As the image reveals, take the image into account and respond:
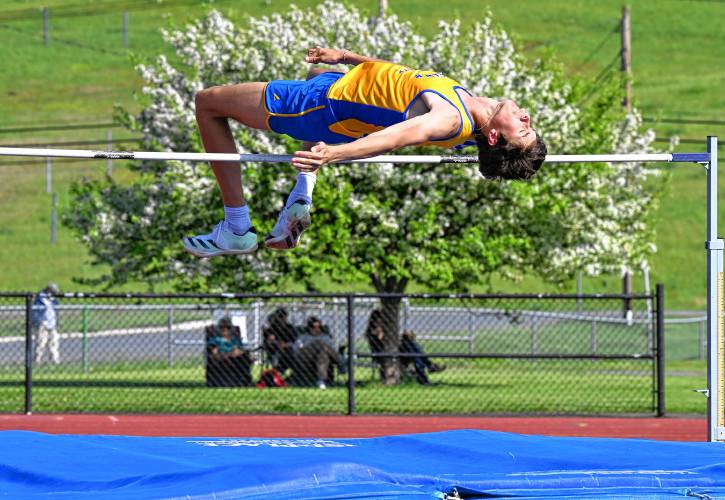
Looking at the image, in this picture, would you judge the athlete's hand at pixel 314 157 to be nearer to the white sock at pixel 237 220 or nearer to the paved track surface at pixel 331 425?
the white sock at pixel 237 220

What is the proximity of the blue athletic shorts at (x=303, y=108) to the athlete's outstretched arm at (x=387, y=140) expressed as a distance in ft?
2.44

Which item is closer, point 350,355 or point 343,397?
point 350,355

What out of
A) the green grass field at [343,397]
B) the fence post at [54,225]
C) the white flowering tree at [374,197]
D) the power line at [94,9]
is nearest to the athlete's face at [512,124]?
the green grass field at [343,397]

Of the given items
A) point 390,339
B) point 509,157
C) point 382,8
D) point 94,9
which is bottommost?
point 390,339

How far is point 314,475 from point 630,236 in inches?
575

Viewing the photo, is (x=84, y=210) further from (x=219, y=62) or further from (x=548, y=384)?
(x=548, y=384)

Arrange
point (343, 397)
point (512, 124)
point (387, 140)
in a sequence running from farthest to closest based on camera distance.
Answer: point (343, 397) < point (512, 124) < point (387, 140)

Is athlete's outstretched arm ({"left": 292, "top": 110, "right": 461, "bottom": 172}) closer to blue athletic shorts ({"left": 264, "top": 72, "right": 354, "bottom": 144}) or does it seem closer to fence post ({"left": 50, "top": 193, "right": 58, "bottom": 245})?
blue athletic shorts ({"left": 264, "top": 72, "right": 354, "bottom": 144})

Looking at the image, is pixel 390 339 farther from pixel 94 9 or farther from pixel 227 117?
pixel 94 9

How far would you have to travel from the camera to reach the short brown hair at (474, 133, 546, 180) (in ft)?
19.5

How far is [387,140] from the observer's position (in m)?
5.24

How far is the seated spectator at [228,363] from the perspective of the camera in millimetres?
13484

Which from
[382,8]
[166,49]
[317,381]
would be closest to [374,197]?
[317,381]

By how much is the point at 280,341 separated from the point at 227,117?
23.4 feet
